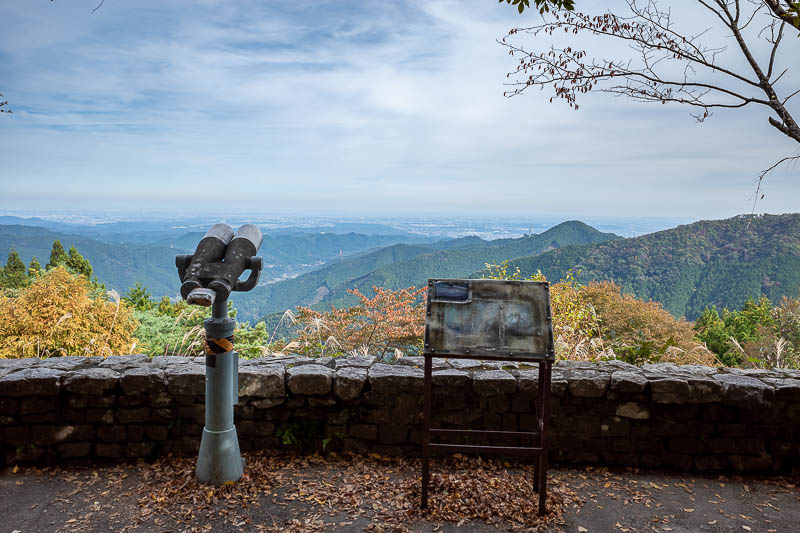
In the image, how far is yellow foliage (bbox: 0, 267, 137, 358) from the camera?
8.46 metres

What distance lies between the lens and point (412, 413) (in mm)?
3812

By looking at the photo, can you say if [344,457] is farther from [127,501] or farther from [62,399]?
[62,399]

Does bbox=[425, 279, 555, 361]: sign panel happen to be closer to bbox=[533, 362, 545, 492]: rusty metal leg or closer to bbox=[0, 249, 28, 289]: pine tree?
bbox=[533, 362, 545, 492]: rusty metal leg

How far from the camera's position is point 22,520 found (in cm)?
300

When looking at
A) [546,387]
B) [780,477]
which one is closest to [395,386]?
[546,387]

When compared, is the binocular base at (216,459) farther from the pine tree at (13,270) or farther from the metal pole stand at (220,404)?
the pine tree at (13,270)

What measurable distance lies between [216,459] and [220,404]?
360 millimetres

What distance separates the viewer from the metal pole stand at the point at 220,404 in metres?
3.25

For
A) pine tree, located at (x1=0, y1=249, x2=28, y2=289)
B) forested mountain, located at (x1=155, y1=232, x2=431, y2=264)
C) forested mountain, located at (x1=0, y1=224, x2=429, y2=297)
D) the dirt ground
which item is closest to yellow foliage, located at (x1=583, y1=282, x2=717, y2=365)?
the dirt ground

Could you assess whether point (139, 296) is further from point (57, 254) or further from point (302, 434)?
point (302, 434)

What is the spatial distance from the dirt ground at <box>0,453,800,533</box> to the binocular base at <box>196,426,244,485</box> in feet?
0.24

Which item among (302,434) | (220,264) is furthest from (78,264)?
(220,264)

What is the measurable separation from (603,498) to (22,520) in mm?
3624

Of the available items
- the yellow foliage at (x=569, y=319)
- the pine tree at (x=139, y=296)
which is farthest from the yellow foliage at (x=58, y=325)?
the pine tree at (x=139, y=296)
